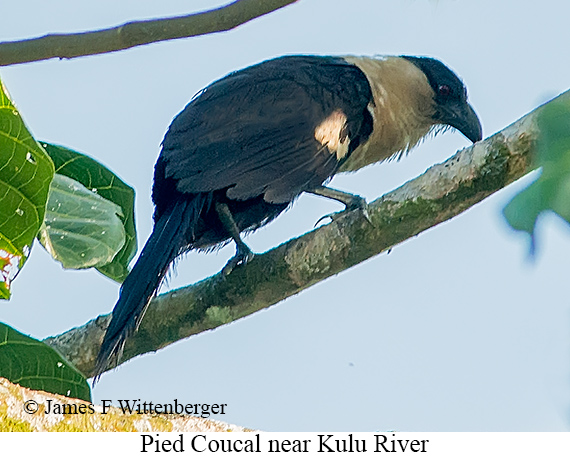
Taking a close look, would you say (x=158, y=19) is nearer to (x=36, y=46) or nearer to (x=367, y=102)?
(x=36, y=46)

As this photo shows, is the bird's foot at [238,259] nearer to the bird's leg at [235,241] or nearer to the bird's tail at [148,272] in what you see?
the bird's leg at [235,241]

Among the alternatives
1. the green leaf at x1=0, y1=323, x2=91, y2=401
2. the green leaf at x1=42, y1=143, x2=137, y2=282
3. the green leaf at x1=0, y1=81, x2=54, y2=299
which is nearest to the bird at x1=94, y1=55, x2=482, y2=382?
the green leaf at x1=42, y1=143, x2=137, y2=282

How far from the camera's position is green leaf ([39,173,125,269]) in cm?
200

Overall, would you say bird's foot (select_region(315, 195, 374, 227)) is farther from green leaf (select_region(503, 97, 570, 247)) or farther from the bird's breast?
green leaf (select_region(503, 97, 570, 247))

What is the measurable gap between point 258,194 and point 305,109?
0.47 metres

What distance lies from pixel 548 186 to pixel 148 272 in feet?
7.11

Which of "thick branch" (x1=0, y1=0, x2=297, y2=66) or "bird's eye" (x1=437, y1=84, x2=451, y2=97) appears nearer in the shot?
"thick branch" (x1=0, y1=0, x2=297, y2=66)

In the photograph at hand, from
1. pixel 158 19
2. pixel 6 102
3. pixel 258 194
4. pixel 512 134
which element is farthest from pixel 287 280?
pixel 6 102

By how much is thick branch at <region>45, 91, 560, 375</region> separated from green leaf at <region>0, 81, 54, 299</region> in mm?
1026

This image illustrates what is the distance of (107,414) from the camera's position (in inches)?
50.8

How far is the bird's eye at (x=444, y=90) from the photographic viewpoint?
377 cm

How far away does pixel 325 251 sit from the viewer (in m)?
2.30

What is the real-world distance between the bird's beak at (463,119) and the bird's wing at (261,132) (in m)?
0.65

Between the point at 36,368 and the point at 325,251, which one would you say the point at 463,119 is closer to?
the point at 325,251
